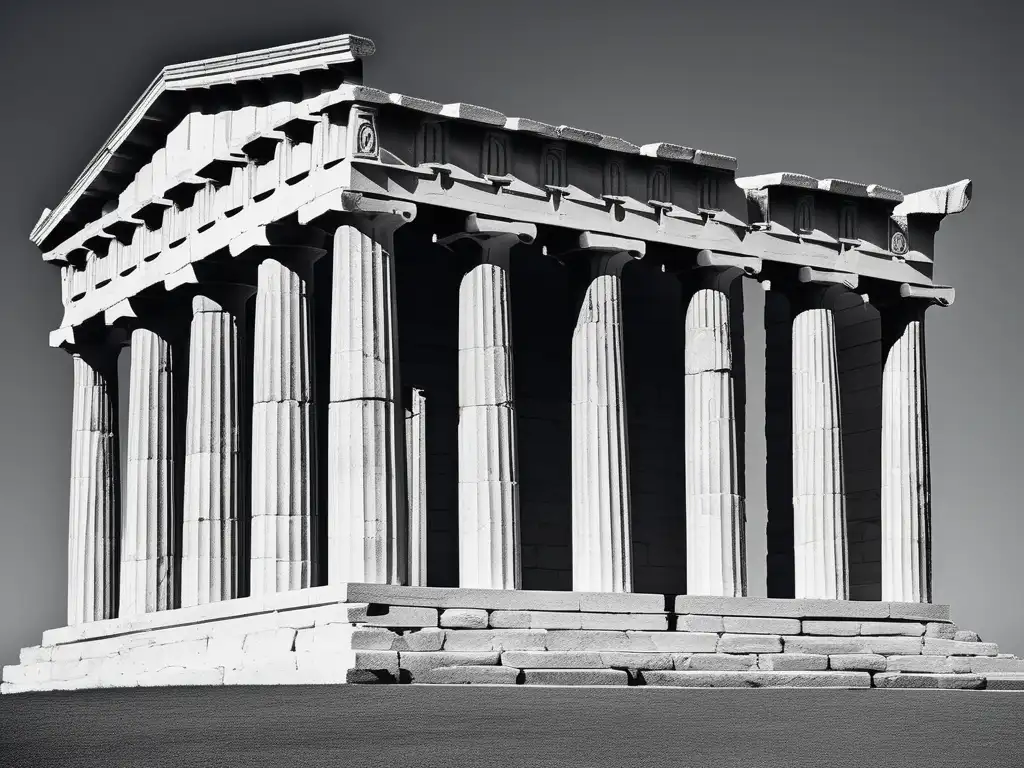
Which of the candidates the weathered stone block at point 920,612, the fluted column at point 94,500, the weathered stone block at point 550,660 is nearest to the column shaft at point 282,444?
the weathered stone block at point 550,660

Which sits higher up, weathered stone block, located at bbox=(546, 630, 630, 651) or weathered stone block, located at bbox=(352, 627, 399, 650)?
weathered stone block, located at bbox=(352, 627, 399, 650)

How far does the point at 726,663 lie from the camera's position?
47094 mm

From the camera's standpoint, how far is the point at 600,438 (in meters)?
50.7

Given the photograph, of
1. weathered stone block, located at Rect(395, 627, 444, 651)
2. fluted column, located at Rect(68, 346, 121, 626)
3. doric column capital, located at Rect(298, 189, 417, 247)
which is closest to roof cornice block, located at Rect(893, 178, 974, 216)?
doric column capital, located at Rect(298, 189, 417, 247)

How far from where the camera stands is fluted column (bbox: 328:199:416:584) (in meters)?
45.8

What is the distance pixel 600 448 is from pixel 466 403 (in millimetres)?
4313

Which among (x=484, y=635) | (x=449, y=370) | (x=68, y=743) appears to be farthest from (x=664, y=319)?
(x=68, y=743)

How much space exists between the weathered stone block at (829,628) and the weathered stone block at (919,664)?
1634 mm

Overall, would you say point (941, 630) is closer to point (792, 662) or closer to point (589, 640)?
point (792, 662)

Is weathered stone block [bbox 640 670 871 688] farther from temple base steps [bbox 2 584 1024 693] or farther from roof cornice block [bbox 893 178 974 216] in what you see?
roof cornice block [bbox 893 178 974 216]

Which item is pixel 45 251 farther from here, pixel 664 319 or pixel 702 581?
pixel 702 581

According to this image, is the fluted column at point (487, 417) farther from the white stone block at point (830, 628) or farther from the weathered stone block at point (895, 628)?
the weathered stone block at point (895, 628)

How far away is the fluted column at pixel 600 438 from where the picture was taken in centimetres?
5016

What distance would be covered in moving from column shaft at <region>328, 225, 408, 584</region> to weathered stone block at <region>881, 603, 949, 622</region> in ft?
50.9
